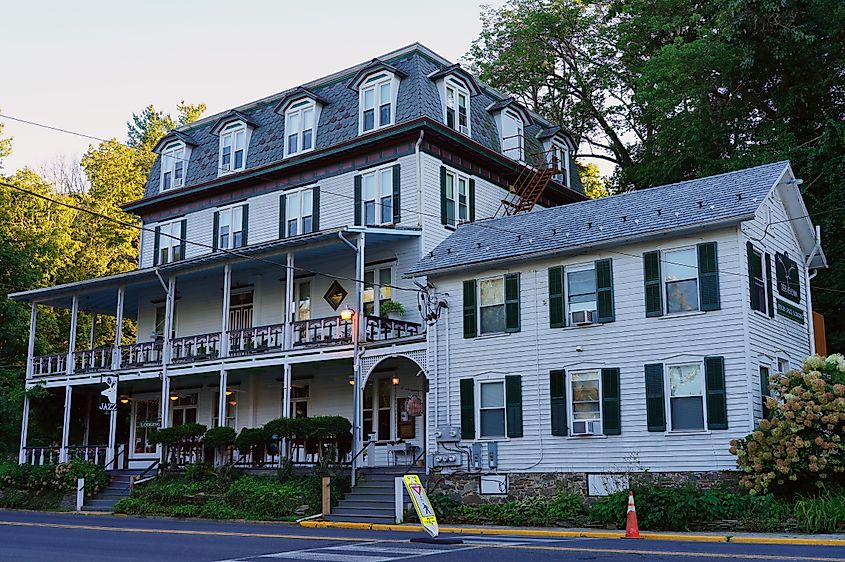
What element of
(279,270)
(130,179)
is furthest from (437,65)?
(130,179)

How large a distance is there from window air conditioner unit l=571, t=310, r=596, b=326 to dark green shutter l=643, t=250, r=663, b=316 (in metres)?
1.44

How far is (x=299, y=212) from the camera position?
32938mm

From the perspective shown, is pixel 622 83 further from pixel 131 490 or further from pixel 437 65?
pixel 131 490

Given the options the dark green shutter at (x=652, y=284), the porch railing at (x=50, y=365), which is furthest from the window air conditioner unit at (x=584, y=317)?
the porch railing at (x=50, y=365)

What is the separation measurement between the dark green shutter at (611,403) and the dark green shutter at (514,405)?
2334mm

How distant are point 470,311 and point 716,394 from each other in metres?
7.13

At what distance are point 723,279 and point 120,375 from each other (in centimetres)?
2147

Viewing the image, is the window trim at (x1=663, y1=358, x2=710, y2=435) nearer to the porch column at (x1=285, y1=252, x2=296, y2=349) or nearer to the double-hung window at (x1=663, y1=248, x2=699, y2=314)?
the double-hung window at (x1=663, y1=248, x2=699, y2=314)

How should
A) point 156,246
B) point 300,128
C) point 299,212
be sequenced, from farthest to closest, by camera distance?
point 156,246, point 300,128, point 299,212

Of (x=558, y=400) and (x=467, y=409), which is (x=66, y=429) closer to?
(x=467, y=409)

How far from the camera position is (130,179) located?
52.7 metres

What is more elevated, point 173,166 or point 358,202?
point 173,166

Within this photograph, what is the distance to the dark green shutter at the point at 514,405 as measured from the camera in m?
24.0

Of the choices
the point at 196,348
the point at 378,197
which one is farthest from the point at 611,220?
the point at 196,348
